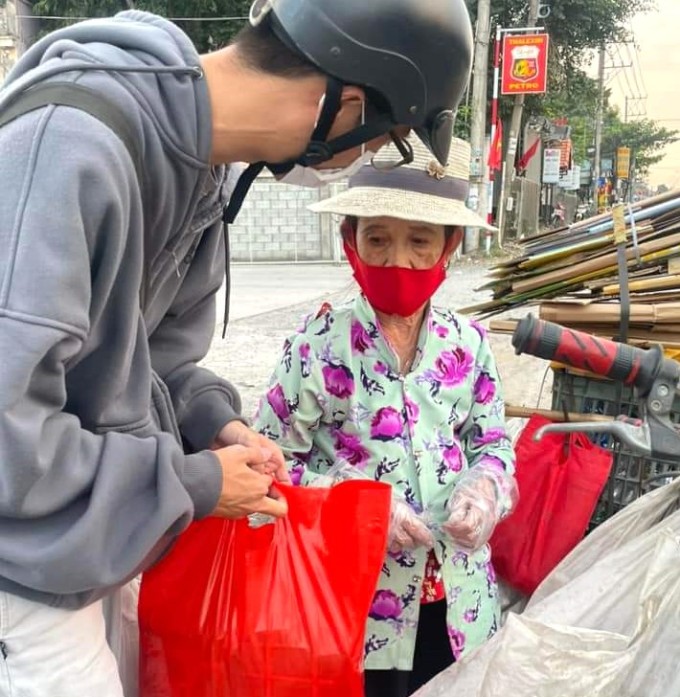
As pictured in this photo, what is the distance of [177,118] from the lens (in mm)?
1008

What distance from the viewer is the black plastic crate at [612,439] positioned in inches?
74.0

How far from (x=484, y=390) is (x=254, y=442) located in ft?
2.02

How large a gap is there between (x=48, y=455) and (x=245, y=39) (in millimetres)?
656

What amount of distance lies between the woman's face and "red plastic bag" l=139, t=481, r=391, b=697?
0.59 m

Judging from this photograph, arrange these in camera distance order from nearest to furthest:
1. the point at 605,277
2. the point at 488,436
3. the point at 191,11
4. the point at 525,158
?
1. the point at 488,436
2. the point at 605,277
3. the point at 191,11
4. the point at 525,158

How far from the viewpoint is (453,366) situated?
1697mm

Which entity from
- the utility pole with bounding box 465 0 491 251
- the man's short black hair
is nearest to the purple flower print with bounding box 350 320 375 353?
the man's short black hair

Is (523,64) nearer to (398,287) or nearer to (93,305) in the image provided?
(398,287)

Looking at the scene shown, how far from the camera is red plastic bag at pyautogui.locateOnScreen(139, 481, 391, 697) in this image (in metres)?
1.26

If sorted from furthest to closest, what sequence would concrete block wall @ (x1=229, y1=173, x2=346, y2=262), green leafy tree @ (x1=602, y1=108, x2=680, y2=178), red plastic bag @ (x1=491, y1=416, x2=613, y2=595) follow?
1. green leafy tree @ (x1=602, y1=108, x2=680, y2=178)
2. concrete block wall @ (x1=229, y1=173, x2=346, y2=262)
3. red plastic bag @ (x1=491, y1=416, x2=613, y2=595)

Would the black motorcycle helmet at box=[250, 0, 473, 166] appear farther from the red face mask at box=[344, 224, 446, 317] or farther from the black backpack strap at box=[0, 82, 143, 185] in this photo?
the red face mask at box=[344, 224, 446, 317]

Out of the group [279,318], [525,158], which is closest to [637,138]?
[525,158]

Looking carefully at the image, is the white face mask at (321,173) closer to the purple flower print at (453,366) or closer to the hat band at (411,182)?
the hat band at (411,182)

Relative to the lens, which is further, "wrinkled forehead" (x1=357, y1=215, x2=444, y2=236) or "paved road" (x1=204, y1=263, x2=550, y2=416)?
"paved road" (x1=204, y1=263, x2=550, y2=416)
